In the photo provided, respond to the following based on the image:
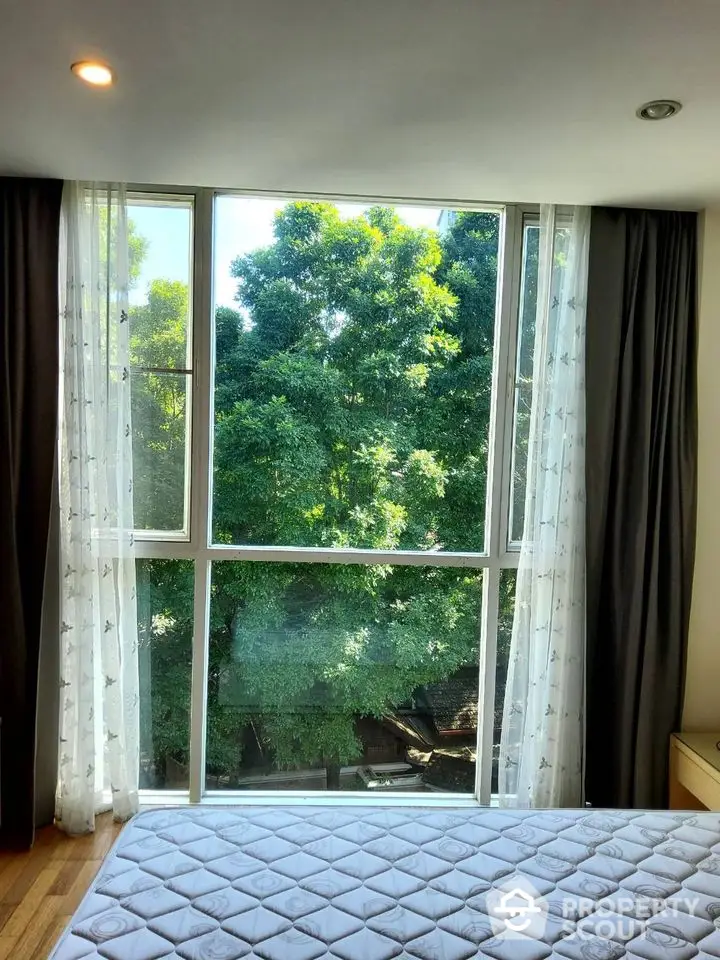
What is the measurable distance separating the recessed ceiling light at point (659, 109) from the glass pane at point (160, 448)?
1.88 metres

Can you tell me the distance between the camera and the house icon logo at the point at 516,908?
146 cm

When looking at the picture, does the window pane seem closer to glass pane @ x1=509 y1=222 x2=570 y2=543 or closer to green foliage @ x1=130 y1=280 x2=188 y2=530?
green foliage @ x1=130 y1=280 x2=188 y2=530

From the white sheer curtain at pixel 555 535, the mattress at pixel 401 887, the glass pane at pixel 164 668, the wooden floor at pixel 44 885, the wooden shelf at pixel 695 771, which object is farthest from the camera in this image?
the glass pane at pixel 164 668

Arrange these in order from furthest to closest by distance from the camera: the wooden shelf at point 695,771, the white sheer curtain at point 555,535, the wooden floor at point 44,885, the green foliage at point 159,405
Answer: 1. the green foliage at point 159,405
2. the white sheer curtain at point 555,535
3. the wooden shelf at point 695,771
4. the wooden floor at point 44,885

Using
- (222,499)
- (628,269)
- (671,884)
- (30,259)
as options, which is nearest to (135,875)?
(671,884)

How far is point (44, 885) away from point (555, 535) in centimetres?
228

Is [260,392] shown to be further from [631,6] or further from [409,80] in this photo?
[631,6]

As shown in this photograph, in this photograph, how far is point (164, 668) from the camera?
2.97m

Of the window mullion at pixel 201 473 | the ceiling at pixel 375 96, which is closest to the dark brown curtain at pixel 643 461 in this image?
the ceiling at pixel 375 96

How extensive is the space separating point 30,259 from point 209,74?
1255 mm

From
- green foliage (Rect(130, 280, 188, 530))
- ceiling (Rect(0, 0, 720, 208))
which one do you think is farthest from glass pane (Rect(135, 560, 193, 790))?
ceiling (Rect(0, 0, 720, 208))

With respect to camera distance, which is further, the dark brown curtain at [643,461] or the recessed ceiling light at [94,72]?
the dark brown curtain at [643,461]

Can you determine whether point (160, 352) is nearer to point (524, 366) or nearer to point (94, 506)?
point (94, 506)

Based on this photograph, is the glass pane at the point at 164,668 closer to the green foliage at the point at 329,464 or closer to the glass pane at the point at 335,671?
the green foliage at the point at 329,464
